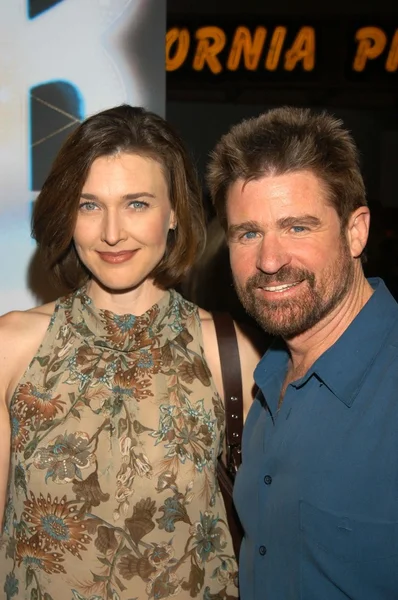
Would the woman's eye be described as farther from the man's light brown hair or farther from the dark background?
the dark background

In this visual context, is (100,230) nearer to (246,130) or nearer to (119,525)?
(246,130)

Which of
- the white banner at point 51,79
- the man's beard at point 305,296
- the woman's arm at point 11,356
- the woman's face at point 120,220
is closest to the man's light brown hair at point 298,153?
the man's beard at point 305,296

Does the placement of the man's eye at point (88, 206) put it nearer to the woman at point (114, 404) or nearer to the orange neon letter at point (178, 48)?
the woman at point (114, 404)

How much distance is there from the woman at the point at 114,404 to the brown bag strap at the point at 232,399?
3cm

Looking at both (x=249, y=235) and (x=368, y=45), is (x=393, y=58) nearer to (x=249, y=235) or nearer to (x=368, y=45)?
(x=368, y=45)

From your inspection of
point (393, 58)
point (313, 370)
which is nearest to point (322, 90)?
point (393, 58)

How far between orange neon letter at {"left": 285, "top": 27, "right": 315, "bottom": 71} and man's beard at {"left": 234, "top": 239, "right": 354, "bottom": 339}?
10.7 feet

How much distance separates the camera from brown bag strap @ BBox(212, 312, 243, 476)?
2.41m

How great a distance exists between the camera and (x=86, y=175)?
234 cm

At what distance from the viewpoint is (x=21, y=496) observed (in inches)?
89.2

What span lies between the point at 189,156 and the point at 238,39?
255cm

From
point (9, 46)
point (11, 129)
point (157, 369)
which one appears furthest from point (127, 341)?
point (9, 46)

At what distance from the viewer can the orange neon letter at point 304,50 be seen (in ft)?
16.0

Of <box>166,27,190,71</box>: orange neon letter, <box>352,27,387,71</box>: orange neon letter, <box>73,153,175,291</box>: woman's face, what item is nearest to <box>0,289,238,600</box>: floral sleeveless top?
<box>73,153,175,291</box>: woman's face
